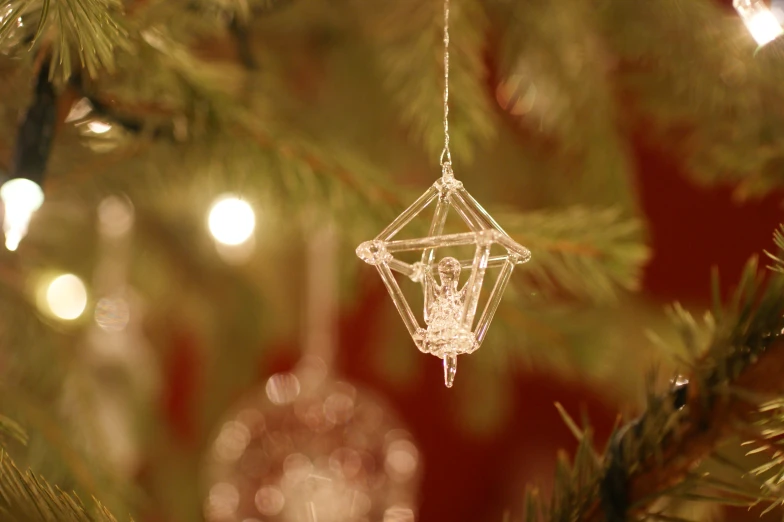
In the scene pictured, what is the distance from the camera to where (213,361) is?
783mm

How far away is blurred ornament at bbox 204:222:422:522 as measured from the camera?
61 centimetres

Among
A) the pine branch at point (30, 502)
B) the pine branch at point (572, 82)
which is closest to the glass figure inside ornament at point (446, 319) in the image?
the pine branch at point (30, 502)

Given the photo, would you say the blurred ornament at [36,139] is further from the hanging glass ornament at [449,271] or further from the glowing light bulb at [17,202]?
the hanging glass ornament at [449,271]

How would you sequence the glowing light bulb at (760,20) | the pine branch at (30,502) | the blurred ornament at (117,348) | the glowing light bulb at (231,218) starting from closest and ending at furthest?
the pine branch at (30,502), the glowing light bulb at (760,20), the glowing light bulb at (231,218), the blurred ornament at (117,348)

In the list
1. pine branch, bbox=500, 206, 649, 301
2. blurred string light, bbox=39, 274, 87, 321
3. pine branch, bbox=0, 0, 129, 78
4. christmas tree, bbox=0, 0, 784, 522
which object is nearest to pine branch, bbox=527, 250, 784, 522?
christmas tree, bbox=0, 0, 784, 522

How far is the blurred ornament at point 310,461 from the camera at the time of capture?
0.61 m

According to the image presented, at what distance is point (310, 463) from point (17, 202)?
428mm

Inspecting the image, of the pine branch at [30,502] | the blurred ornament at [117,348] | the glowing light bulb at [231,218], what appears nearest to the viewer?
the pine branch at [30,502]

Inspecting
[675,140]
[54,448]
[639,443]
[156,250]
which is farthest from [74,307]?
[675,140]

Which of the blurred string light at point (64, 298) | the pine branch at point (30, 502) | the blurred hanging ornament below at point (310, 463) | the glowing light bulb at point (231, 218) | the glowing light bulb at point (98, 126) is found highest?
the glowing light bulb at point (98, 126)

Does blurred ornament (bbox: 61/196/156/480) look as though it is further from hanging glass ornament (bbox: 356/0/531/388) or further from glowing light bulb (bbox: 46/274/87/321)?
hanging glass ornament (bbox: 356/0/531/388)

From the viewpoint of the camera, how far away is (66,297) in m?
0.45

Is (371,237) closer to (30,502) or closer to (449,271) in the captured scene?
(449,271)

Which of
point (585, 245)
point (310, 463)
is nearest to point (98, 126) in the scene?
point (585, 245)
